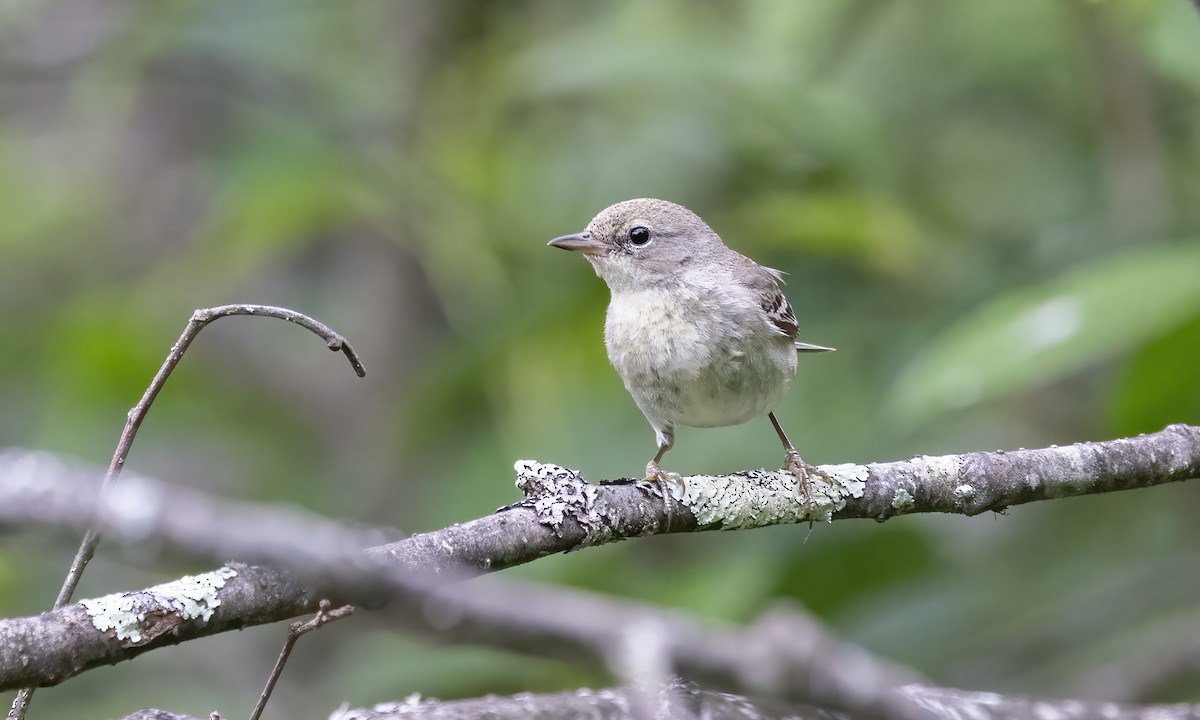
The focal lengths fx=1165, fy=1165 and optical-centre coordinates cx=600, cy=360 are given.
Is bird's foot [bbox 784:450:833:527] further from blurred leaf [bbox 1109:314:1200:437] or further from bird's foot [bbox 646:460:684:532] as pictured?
blurred leaf [bbox 1109:314:1200:437]

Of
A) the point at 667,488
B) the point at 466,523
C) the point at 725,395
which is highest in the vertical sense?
the point at 725,395

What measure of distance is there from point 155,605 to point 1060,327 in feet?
11.5

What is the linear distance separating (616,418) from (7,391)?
390 cm

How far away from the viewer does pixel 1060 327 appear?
4.38 m

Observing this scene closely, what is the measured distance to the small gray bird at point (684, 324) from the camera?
14.3 ft

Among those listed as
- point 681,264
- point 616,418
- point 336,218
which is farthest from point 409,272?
point 681,264

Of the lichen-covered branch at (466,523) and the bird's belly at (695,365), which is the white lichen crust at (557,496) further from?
the bird's belly at (695,365)

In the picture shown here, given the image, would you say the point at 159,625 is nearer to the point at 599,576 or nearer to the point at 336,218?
the point at 599,576

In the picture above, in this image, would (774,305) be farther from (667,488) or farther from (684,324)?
(667,488)

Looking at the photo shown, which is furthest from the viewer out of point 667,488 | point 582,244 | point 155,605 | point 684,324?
point 582,244

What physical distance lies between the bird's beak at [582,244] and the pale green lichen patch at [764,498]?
1981mm

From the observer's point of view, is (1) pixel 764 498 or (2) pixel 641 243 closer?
(1) pixel 764 498

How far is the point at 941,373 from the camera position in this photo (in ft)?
14.6

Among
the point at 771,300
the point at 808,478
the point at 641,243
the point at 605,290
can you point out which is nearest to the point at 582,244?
the point at 641,243
